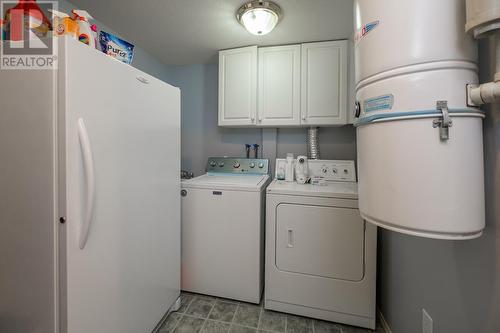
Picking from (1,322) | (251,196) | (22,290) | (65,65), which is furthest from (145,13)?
(1,322)

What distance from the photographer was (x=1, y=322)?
927 millimetres

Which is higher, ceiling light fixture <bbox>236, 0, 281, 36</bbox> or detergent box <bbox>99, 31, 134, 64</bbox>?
ceiling light fixture <bbox>236, 0, 281, 36</bbox>

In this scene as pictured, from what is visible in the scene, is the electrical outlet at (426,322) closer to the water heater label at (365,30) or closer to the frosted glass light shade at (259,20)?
the water heater label at (365,30)

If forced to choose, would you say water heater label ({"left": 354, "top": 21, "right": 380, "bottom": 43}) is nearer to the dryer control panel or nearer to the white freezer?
the white freezer

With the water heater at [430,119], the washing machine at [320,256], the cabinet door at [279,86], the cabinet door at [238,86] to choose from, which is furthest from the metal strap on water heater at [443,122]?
the cabinet door at [238,86]

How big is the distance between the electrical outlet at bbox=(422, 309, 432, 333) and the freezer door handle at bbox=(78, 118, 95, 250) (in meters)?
1.66

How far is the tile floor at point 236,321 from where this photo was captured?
1.48 metres

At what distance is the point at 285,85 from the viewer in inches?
81.7

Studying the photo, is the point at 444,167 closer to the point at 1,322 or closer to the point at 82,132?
the point at 82,132

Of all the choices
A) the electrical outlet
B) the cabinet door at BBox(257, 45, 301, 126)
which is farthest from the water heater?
the cabinet door at BBox(257, 45, 301, 126)

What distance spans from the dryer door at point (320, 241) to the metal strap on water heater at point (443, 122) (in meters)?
0.88

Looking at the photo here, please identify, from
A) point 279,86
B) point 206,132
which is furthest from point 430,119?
point 206,132

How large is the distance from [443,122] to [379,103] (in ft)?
0.68

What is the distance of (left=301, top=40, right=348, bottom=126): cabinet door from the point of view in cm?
196
